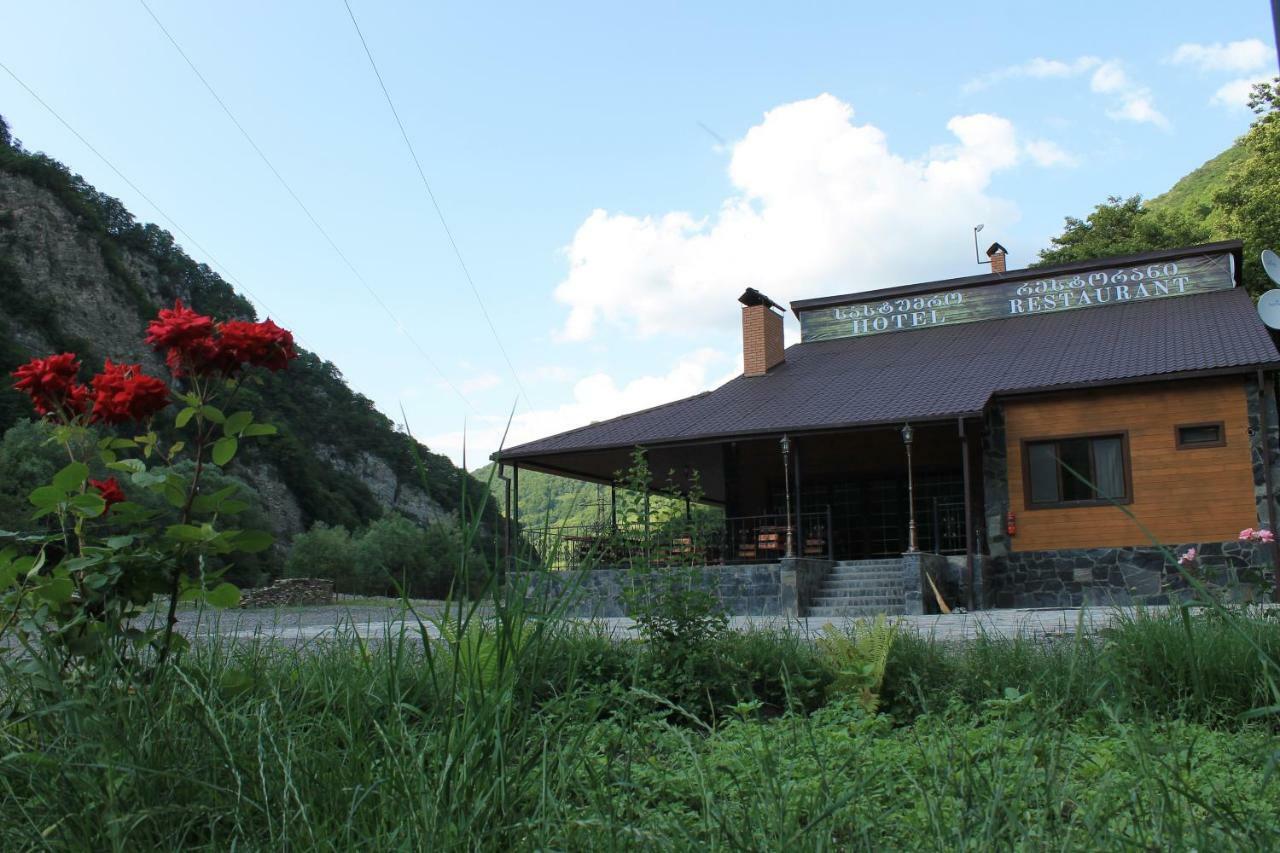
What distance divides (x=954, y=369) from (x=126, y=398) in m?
15.5

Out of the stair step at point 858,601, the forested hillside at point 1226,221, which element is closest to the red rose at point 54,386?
the stair step at point 858,601

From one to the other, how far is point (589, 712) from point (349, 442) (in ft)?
170

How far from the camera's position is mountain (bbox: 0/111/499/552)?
4016cm

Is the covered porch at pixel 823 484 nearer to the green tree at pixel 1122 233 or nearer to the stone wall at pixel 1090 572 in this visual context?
the stone wall at pixel 1090 572

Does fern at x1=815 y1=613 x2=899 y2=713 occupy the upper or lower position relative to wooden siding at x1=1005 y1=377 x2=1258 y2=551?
lower

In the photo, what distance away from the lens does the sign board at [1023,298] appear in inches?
737

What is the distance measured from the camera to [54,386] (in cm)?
342

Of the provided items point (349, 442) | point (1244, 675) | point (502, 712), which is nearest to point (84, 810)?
point (502, 712)

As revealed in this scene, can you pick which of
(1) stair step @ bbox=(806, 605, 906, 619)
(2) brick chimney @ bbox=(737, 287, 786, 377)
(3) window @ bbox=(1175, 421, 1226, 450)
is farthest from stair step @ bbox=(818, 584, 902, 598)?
(2) brick chimney @ bbox=(737, 287, 786, 377)

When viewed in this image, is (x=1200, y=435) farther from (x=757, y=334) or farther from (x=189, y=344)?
(x=189, y=344)

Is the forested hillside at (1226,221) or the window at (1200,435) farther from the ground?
the forested hillside at (1226,221)

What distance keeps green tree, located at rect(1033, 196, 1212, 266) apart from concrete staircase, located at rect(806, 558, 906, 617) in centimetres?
1742

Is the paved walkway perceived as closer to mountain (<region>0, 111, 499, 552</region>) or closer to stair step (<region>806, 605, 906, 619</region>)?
stair step (<region>806, 605, 906, 619</region>)

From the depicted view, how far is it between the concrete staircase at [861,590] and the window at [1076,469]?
2301mm
